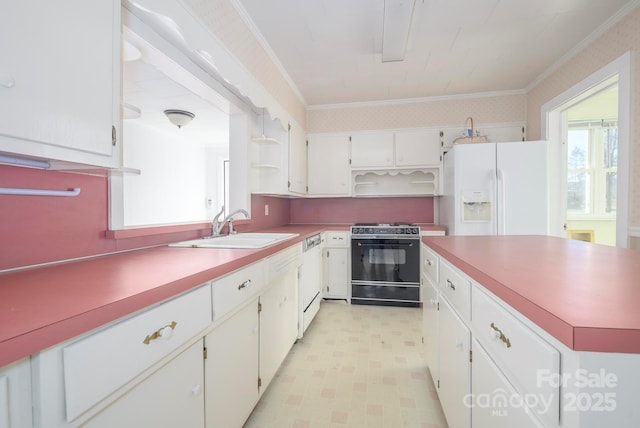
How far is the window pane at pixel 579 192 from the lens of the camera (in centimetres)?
415

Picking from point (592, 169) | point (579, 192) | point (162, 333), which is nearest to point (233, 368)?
point (162, 333)

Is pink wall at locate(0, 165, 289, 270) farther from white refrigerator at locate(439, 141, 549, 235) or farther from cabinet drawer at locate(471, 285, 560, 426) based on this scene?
white refrigerator at locate(439, 141, 549, 235)

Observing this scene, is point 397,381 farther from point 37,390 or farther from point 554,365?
point 37,390

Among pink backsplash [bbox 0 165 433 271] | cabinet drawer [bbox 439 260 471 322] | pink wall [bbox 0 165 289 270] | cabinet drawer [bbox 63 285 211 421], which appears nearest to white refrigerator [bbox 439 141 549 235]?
cabinet drawer [bbox 439 260 471 322]

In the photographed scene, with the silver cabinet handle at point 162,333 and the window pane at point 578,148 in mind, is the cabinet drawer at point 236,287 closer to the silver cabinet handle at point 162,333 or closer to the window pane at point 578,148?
the silver cabinet handle at point 162,333

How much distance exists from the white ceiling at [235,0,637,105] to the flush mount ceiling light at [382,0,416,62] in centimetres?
11

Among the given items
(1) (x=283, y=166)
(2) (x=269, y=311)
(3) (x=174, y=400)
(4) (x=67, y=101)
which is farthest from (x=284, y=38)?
(3) (x=174, y=400)

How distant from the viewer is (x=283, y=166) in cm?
288

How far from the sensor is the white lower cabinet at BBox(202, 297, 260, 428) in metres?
1.07

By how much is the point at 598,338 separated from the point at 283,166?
2.64 meters

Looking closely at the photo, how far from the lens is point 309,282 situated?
2555mm

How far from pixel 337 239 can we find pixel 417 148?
1485 millimetres

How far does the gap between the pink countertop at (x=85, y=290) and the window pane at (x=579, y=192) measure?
4998 mm

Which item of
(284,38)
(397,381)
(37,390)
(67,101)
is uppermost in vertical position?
(284,38)
